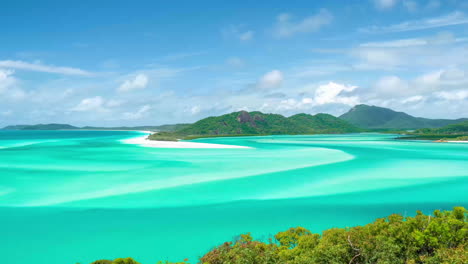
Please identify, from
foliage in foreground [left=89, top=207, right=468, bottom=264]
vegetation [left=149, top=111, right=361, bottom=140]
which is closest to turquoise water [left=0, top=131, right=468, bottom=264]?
foliage in foreground [left=89, top=207, right=468, bottom=264]

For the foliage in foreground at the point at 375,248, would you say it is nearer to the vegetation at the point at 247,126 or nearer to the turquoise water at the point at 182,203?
the turquoise water at the point at 182,203

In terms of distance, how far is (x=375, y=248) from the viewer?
380 inches

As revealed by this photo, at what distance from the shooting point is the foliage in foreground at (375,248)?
9.18m

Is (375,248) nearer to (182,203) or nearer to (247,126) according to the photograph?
(182,203)

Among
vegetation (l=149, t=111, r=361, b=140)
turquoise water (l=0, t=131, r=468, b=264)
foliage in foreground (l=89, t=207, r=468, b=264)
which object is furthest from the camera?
vegetation (l=149, t=111, r=361, b=140)

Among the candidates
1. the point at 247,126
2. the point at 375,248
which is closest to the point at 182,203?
the point at 375,248

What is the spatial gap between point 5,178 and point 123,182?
11384mm

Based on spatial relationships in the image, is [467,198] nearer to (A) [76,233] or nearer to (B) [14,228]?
(A) [76,233]

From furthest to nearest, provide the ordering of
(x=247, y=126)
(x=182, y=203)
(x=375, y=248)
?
(x=247, y=126) < (x=182, y=203) < (x=375, y=248)

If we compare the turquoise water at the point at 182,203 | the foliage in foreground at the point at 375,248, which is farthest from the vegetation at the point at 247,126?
the foliage in foreground at the point at 375,248

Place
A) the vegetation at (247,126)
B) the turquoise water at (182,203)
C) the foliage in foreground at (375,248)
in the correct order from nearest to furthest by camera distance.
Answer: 1. the foliage in foreground at (375,248)
2. the turquoise water at (182,203)
3. the vegetation at (247,126)

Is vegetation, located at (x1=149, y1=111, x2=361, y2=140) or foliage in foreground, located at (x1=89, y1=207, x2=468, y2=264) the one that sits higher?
vegetation, located at (x1=149, y1=111, x2=361, y2=140)

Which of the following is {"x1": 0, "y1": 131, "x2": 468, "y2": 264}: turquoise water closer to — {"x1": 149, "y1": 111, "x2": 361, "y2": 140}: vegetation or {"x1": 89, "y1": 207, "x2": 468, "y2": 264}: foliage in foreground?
{"x1": 89, "y1": 207, "x2": 468, "y2": 264}: foliage in foreground

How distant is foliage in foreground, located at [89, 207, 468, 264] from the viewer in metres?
9.18
